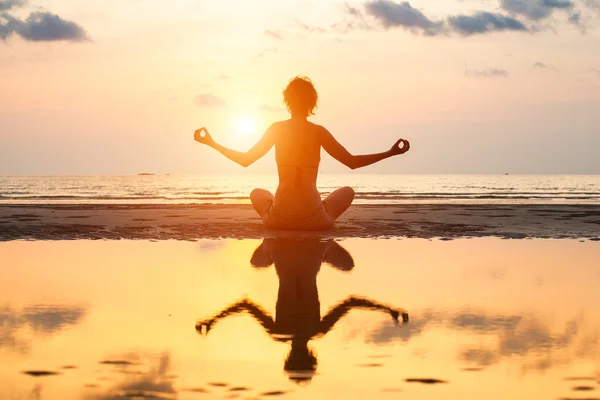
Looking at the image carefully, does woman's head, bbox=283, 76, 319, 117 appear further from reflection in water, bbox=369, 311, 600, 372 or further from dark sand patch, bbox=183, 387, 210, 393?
Answer: dark sand patch, bbox=183, 387, 210, 393

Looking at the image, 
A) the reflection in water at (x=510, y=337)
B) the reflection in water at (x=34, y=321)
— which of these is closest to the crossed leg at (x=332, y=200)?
the reflection in water at (x=510, y=337)

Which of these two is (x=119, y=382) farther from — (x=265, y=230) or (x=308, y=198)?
(x=265, y=230)

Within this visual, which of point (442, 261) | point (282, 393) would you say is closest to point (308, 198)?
point (442, 261)

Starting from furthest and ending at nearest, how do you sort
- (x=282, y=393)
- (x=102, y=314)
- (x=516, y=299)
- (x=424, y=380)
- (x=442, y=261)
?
(x=442, y=261) < (x=516, y=299) < (x=102, y=314) < (x=424, y=380) < (x=282, y=393)

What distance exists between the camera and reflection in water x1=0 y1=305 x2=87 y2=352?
13.0 ft

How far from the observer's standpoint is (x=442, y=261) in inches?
321

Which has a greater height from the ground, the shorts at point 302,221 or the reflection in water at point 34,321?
the shorts at point 302,221

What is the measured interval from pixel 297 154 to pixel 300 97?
0.84 m

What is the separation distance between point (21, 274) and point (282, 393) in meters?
4.69

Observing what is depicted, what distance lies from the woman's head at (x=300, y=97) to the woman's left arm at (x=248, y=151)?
462 millimetres

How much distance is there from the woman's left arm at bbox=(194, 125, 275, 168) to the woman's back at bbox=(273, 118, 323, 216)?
124mm

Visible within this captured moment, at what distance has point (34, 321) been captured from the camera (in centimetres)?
454

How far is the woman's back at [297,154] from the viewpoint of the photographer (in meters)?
10.7

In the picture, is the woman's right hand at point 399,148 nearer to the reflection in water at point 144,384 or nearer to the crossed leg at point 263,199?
the crossed leg at point 263,199
